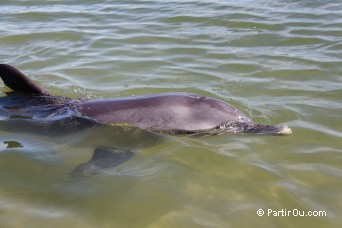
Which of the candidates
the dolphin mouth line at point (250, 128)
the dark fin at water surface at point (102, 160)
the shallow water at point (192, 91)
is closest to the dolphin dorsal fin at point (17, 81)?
the shallow water at point (192, 91)

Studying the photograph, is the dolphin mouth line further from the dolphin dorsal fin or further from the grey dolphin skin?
the dolphin dorsal fin

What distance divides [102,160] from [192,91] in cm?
239

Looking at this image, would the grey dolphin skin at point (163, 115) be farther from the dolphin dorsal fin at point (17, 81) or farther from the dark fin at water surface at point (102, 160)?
the dark fin at water surface at point (102, 160)

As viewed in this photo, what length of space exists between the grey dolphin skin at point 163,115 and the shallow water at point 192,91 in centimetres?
15

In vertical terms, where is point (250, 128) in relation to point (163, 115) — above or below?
below

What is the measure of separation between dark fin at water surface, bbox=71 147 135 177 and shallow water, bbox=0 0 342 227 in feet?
0.32

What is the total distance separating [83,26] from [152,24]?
157cm

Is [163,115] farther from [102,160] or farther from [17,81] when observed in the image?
[17,81]

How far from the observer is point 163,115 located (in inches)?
195

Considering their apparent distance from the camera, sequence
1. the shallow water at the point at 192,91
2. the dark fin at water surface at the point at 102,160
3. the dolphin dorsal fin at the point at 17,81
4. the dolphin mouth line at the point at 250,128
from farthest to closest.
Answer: the dolphin dorsal fin at the point at 17,81
the dolphin mouth line at the point at 250,128
the dark fin at water surface at the point at 102,160
the shallow water at the point at 192,91

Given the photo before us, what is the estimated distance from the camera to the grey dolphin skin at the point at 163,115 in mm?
4922

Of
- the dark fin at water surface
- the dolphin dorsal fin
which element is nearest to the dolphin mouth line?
the dark fin at water surface

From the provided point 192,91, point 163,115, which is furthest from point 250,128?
point 192,91

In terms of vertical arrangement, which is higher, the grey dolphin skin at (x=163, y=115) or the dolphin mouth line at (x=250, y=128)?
the grey dolphin skin at (x=163, y=115)
